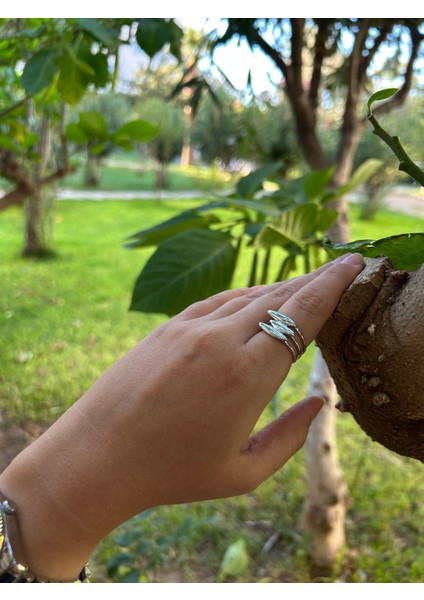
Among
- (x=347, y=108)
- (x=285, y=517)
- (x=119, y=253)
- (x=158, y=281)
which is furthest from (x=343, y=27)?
(x=119, y=253)

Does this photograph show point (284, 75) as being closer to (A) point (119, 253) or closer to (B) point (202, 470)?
(B) point (202, 470)

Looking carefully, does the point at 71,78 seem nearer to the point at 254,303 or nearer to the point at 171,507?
the point at 254,303

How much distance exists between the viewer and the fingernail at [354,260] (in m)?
0.30

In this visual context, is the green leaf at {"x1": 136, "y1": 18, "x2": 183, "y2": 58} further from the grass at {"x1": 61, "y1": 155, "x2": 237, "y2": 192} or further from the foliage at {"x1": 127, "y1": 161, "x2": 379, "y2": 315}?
the grass at {"x1": 61, "y1": 155, "x2": 237, "y2": 192}

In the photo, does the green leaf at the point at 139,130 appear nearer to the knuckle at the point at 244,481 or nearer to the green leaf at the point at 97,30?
the green leaf at the point at 97,30

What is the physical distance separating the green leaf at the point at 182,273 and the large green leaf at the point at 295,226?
0.05 meters

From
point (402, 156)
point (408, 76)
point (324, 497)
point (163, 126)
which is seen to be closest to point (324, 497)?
point (324, 497)

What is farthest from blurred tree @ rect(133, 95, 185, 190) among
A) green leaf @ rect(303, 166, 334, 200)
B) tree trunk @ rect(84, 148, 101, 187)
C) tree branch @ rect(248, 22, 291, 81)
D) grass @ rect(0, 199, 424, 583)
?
green leaf @ rect(303, 166, 334, 200)

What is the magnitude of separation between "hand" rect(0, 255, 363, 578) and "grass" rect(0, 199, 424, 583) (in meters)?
0.41

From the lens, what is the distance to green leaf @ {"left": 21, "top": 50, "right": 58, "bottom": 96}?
0.52m

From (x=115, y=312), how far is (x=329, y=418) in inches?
58.3

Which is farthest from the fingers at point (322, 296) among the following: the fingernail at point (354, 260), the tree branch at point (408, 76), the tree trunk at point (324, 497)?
the tree trunk at point (324, 497)

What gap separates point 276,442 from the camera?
1.09 ft

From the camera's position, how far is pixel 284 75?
0.80 metres
